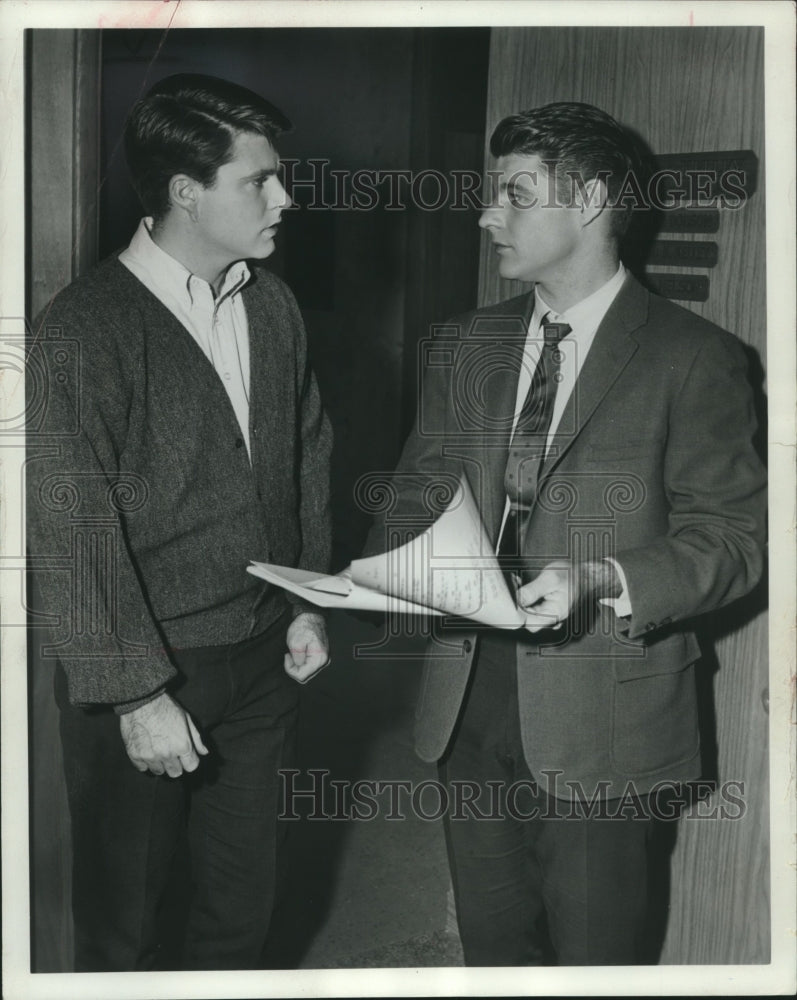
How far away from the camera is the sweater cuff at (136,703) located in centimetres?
143

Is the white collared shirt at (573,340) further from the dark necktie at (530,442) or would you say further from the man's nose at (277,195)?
the man's nose at (277,195)

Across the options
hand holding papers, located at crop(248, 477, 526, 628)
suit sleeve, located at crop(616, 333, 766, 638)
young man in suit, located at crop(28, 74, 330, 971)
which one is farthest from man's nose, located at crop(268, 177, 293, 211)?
suit sleeve, located at crop(616, 333, 766, 638)

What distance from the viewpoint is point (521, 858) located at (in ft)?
5.27

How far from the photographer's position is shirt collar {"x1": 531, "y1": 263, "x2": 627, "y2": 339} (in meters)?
1.48

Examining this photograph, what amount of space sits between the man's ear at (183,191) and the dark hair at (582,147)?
1.39 ft

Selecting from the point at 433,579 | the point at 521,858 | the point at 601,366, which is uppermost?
the point at 601,366

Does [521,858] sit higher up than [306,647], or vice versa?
[306,647]

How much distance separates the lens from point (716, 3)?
60.1 inches

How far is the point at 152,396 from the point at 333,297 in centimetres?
30

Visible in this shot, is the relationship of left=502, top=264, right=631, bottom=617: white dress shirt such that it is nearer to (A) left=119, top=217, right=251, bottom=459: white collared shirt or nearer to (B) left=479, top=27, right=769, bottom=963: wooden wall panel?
(B) left=479, top=27, right=769, bottom=963: wooden wall panel

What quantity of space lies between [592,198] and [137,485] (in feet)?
2.35

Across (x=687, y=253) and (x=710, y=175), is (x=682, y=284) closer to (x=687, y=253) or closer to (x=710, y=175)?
(x=687, y=253)

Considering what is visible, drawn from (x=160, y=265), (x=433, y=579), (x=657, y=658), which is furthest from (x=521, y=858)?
(x=160, y=265)

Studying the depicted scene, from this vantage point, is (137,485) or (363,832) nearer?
(137,485)
